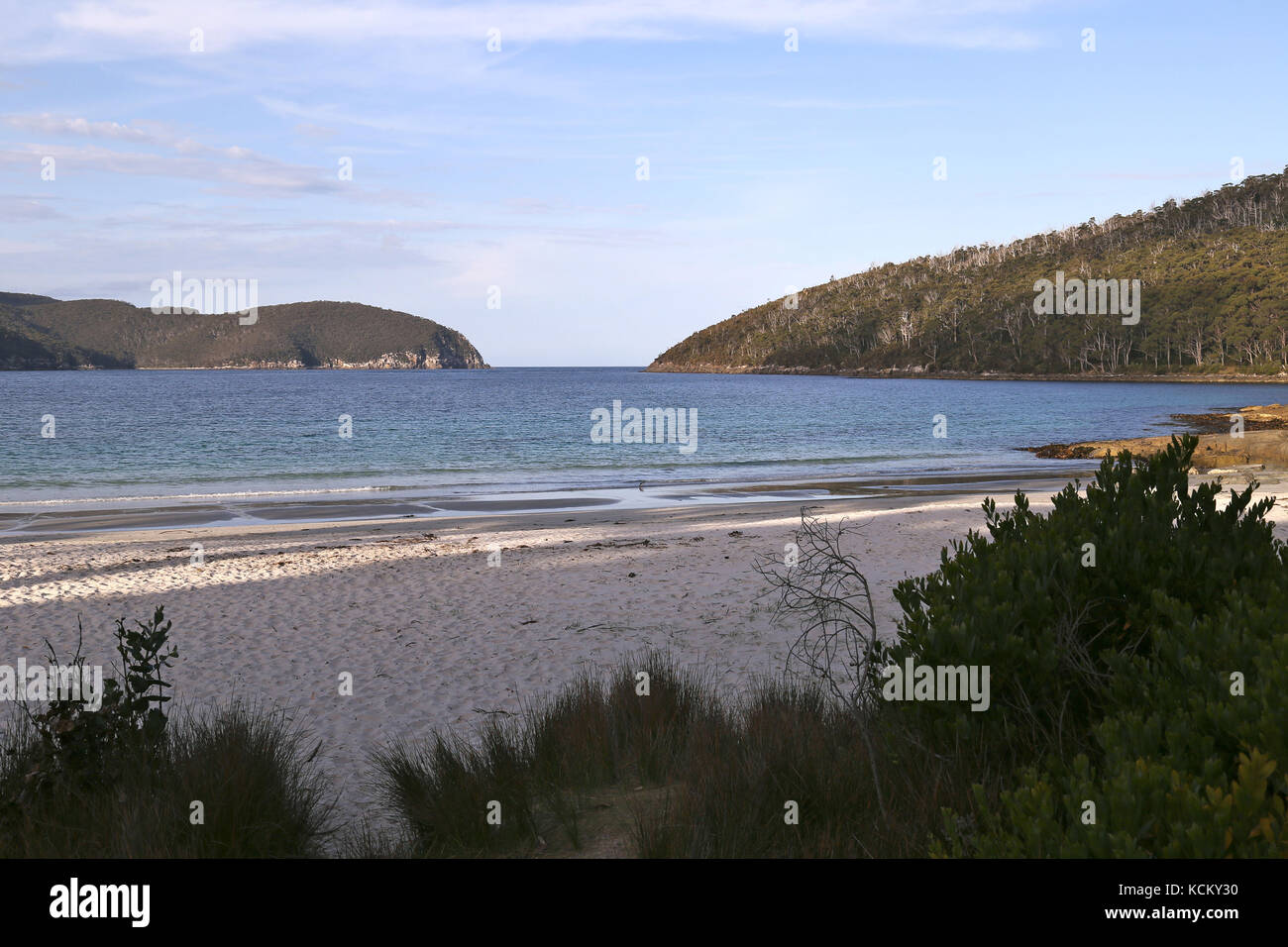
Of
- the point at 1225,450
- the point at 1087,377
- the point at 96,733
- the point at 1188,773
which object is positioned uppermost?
the point at 1087,377

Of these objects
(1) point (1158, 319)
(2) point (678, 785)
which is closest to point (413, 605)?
(2) point (678, 785)

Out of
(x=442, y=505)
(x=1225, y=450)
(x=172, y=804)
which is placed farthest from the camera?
(x=1225, y=450)

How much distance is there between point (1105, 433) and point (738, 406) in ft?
148

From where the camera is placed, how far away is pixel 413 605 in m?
12.4

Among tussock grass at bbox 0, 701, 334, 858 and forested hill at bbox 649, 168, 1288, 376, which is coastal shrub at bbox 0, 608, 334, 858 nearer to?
tussock grass at bbox 0, 701, 334, 858

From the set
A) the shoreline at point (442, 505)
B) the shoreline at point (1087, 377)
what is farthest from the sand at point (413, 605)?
the shoreline at point (1087, 377)

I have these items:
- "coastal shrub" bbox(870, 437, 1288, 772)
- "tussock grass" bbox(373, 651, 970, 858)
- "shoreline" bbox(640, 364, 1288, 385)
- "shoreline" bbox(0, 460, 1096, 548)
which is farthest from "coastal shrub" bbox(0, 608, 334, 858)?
"shoreline" bbox(640, 364, 1288, 385)

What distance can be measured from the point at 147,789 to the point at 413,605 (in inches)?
309

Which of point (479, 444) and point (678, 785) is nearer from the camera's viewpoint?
point (678, 785)

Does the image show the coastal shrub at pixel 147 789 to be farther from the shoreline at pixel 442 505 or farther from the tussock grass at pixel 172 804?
the shoreline at pixel 442 505

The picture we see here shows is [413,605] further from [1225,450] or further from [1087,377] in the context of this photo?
[1087,377]

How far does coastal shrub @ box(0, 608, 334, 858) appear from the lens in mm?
4273

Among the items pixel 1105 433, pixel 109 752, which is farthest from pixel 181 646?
pixel 1105 433

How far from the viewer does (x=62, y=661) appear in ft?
31.1
